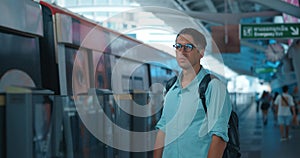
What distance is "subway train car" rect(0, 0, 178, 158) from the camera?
9.83 feet

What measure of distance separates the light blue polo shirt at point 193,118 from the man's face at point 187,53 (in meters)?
0.10

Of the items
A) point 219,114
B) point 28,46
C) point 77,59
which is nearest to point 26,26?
point 28,46

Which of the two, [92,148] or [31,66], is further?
[31,66]

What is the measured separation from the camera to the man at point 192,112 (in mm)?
2971

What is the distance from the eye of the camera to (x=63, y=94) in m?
5.87

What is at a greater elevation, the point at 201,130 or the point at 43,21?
the point at 43,21

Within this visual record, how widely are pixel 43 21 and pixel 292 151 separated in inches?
285

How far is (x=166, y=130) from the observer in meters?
3.25

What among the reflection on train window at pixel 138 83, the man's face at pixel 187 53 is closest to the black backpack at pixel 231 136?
the man's face at pixel 187 53

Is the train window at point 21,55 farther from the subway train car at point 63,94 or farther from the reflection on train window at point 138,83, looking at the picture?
the reflection on train window at point 138,83

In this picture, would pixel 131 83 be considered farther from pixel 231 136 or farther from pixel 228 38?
pixel 228 38

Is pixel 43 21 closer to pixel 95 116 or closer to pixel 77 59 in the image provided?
pixel 77 59

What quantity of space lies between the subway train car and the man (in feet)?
3.05

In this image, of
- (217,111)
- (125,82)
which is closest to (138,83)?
(125,82)
